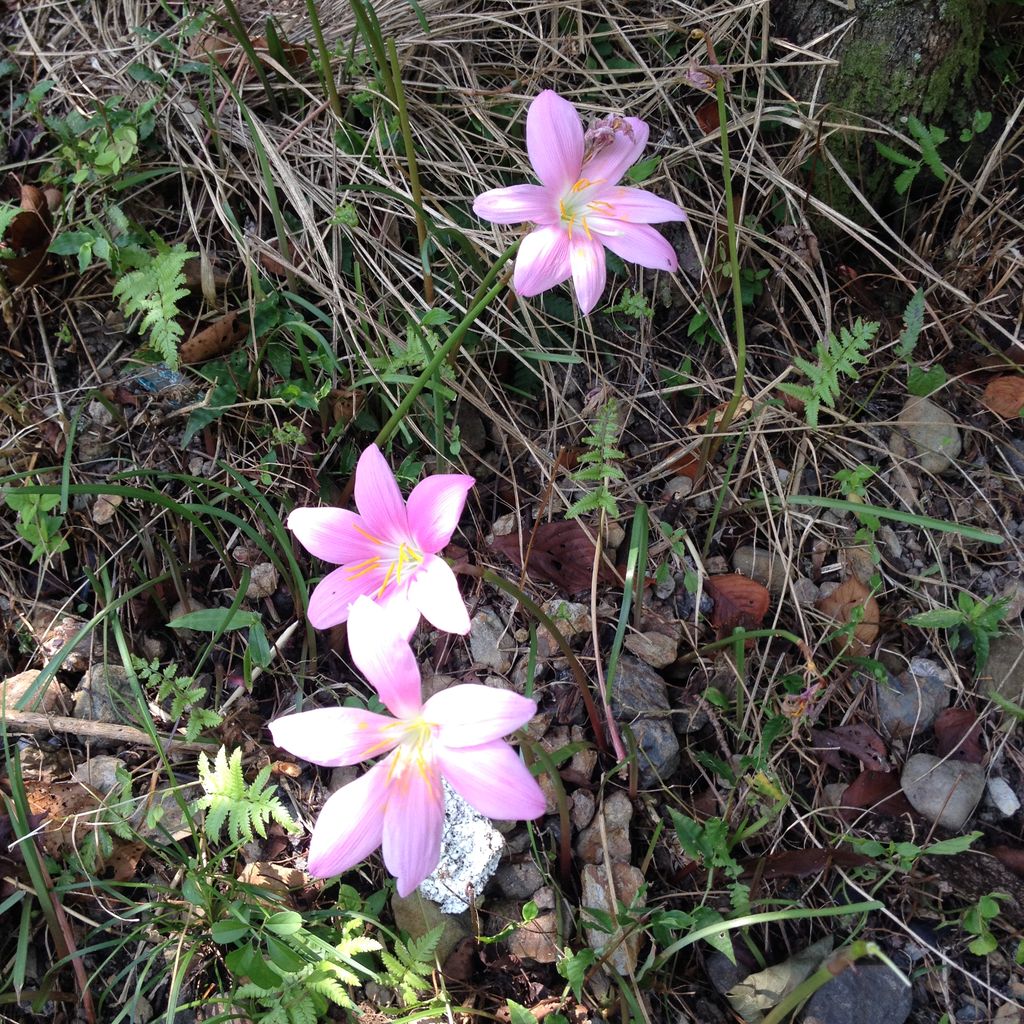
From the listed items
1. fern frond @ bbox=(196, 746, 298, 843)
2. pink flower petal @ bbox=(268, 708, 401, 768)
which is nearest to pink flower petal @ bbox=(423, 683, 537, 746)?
pink flower petal @ bbox=(268, 708, 401, 768)

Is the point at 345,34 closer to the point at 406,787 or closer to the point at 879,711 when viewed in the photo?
the point at 406,787

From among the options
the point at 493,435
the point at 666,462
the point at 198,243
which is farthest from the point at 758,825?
the point at 198,243

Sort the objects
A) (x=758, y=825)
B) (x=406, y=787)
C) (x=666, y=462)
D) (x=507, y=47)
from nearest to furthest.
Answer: (x=406, y=787) < (x=758, y=825) < (x=666, y=462) < (x=507, y=47)

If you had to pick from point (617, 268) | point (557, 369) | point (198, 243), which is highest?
point (198, 243)

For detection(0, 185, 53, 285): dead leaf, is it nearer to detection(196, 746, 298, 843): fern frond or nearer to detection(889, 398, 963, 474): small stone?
detection(196, 746, 298, 843): fern frond

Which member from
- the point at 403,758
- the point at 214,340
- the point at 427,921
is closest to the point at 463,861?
the point at 427,921
